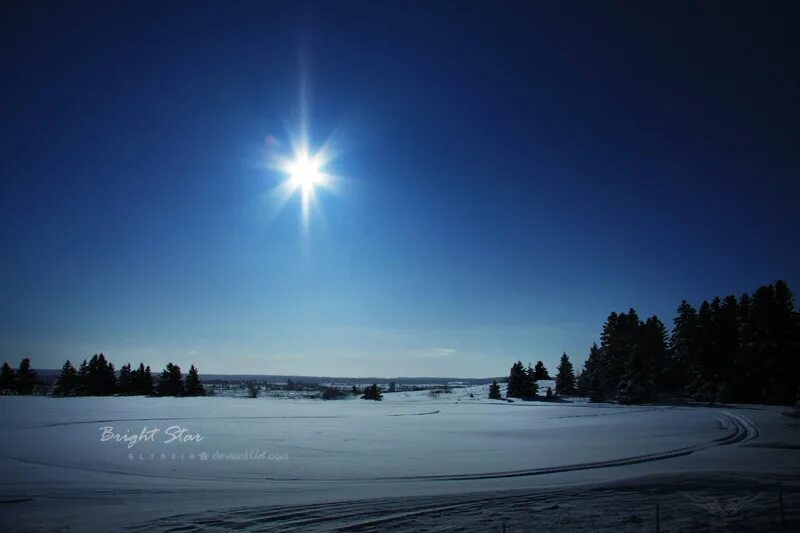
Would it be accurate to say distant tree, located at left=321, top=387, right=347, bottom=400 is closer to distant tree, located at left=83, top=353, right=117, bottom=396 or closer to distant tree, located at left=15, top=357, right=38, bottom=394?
distant tree, located at left=83, top=353, right=117, bottom=396

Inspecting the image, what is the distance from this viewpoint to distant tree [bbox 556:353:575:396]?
260ft

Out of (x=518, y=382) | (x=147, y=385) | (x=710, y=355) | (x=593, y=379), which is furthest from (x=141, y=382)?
(x=710, y=355)

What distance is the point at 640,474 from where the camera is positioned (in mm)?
18516

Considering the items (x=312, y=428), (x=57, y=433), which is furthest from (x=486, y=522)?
(x=57, y=433)

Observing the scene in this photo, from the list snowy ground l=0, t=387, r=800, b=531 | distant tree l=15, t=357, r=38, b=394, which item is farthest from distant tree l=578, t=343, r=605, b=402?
distant tree l=15, t=357, r=38, b=394

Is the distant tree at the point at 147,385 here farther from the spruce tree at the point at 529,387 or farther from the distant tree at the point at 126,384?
the spruce tree at the point at 529,387

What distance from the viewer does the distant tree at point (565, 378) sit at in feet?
260

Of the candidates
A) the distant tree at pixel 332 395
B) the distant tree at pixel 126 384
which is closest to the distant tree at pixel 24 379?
the distant tree at pixel 126 384

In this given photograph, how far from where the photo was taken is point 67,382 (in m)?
83.6

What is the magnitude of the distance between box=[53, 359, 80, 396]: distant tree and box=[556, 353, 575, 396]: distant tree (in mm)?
90169

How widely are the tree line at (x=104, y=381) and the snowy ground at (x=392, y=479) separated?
2230 inches

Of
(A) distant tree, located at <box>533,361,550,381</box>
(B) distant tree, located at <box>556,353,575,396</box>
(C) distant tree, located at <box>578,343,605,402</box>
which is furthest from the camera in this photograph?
(A) distant tree, located at <box>533,361,550,381</box>

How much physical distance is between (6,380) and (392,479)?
348 ft

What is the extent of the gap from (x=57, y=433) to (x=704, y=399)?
72.9 metres
